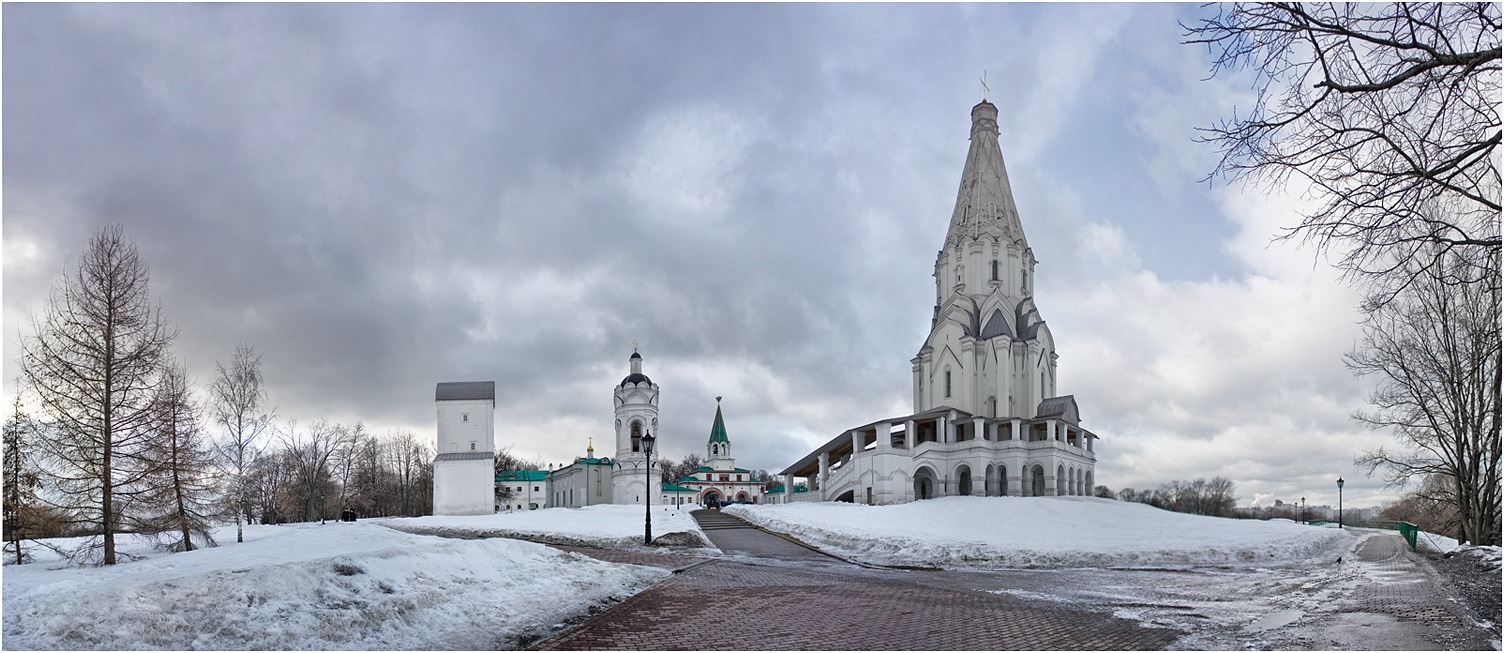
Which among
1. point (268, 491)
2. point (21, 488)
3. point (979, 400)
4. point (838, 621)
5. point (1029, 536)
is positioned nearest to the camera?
point (838, 621)

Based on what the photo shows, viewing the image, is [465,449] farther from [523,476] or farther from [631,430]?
[523,476]

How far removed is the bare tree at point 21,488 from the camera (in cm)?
1852

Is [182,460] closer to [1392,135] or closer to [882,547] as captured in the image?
[882,547]

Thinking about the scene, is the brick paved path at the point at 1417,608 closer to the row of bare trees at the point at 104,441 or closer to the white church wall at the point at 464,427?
the row of bare trees at the point at 104,441

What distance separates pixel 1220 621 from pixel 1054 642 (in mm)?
3020

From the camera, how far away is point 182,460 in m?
20.5

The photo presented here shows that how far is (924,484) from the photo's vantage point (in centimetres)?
5794

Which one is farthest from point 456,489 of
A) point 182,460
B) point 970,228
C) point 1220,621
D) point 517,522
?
point 1220,621

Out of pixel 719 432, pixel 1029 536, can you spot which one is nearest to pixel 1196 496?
pixel 719 432

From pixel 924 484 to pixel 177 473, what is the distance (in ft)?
148

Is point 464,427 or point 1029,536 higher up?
point 464,427

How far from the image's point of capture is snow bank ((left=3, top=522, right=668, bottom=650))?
8.92m

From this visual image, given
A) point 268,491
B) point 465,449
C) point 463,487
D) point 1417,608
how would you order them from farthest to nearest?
1. point 465,449
2. point 463,487
3. point 268,491
4. point 1417,608

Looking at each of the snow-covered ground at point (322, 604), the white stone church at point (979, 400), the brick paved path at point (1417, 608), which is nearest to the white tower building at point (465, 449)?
the white stone church at point (979, 400)
